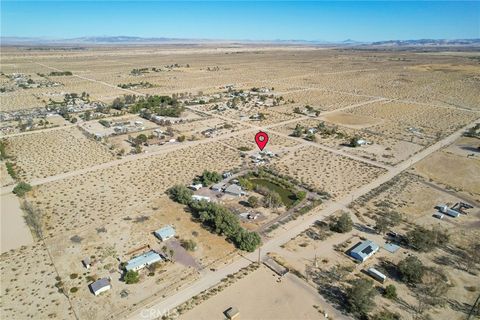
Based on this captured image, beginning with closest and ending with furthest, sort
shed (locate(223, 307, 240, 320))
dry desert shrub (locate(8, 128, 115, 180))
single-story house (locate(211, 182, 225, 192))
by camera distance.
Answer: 1. shed (locate(223, 307, 240, 320))
2. single-story house (locate(211, 182, 225, 192))
3. dry desert shrub (locate(8, 128, 115, 180))

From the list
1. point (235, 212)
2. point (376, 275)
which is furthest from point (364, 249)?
point (235, 212)

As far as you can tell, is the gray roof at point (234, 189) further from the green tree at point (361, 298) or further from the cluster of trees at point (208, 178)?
the green tree at point (361, 298)

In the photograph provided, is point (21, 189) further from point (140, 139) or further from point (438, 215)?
point (438, 215)

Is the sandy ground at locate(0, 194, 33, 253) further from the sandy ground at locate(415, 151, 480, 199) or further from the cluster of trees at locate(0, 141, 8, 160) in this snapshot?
the sandy ground at locate(415, 151, 480, 199)

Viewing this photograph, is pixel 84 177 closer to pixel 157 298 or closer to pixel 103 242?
pixel 103 242

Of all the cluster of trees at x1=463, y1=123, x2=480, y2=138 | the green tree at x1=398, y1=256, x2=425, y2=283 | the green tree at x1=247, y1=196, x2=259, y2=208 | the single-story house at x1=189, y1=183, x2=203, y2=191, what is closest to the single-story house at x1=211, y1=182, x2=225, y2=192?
the single-story house at x1=189, y1=183, x2=203, y2=191

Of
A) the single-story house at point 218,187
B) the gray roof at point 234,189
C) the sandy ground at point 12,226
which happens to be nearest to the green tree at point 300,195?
the gray roof at point 234,189
